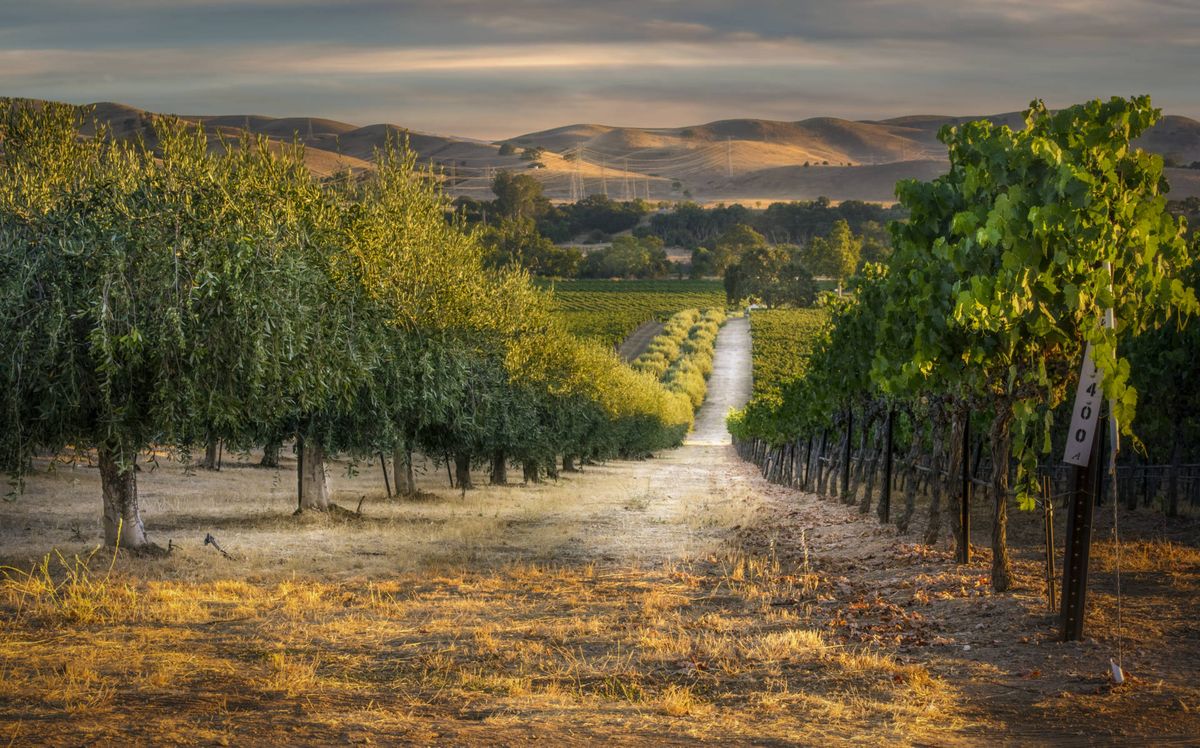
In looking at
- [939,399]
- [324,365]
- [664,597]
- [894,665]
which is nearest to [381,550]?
[324,365]

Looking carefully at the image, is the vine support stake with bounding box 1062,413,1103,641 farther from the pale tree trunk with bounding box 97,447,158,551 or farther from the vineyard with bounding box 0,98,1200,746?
the pale tree trunk with bounding box 97,447,158,551

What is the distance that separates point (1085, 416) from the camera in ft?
35.4

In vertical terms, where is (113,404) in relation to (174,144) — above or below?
below

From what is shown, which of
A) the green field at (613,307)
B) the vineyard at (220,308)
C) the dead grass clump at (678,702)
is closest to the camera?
the dead grass clump at (678,702)

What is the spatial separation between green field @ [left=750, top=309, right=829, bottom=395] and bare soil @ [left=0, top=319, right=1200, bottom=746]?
338 feet

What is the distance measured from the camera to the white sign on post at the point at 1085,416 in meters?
10.7

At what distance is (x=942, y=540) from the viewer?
2323 cm

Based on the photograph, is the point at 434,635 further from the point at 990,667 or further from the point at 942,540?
the point at 942,540

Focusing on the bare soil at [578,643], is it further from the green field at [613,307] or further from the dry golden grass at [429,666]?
the green field at [613,307]

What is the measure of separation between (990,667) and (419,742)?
5751mm

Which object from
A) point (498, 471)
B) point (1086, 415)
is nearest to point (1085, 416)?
point (1086, 415)

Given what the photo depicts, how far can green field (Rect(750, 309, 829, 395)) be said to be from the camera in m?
139

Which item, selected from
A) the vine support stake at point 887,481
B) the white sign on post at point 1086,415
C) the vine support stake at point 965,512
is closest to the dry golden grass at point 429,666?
the white sign on post at point 1086,415

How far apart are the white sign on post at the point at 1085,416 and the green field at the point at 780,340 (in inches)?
4407
